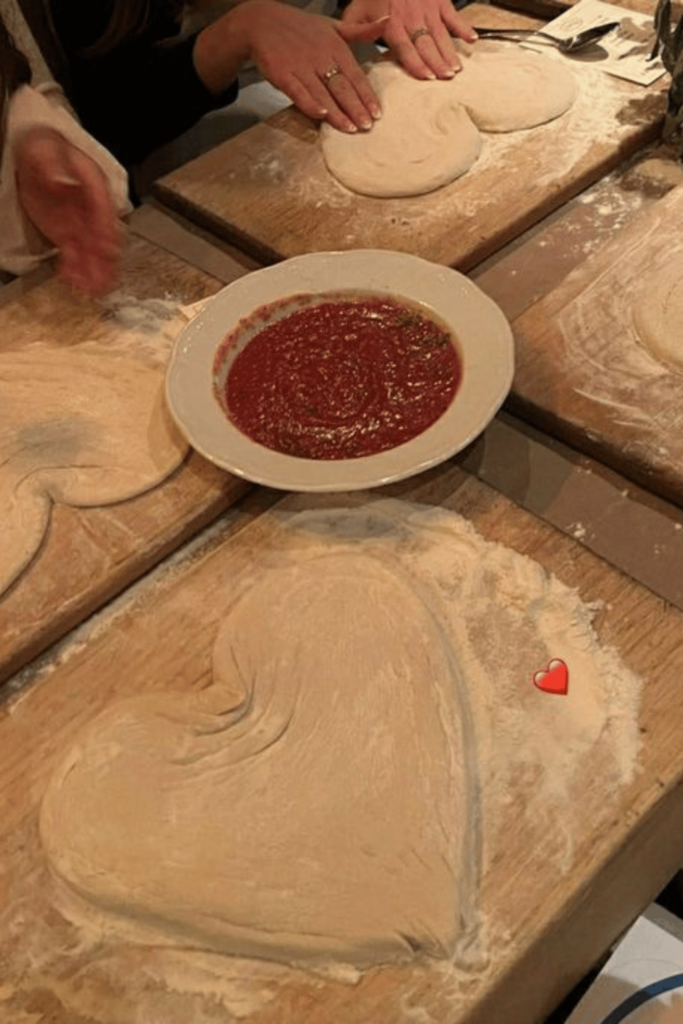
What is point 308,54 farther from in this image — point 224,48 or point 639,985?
point 639,985

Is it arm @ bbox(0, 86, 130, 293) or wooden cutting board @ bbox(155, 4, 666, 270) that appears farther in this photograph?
wooden cutting board @ bbox(155, 4, 666, 270)

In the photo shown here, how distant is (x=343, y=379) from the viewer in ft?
4.24

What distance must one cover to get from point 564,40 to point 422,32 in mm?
293

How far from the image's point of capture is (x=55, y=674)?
3.58 feet

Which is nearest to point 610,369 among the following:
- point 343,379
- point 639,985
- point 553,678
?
point 343,379

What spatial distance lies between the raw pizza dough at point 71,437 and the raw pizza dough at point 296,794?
28 centimetres

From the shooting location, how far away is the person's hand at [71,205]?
1.45 m

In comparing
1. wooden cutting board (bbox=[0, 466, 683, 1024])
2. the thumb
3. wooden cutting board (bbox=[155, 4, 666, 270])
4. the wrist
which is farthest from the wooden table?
the wrist

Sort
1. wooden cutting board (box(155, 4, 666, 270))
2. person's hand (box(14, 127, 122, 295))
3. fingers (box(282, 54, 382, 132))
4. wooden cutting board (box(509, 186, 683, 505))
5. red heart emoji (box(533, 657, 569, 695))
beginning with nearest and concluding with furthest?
red heart emoji (box(533, 657, 569, 695)) < wooden cutting board (box(509, 186, 683, 505)) < person's hand (box(14, 127, 122, 295)) < wooden cutting board (box(155, 4, 666, 270)) < fingers (box(282, 54, 382, 132))

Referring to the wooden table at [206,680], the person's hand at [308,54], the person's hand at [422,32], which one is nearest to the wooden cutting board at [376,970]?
the wooden table at [206,680]

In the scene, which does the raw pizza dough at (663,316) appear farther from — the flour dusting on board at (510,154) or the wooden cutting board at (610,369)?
the flour dusting on board at (510,154)

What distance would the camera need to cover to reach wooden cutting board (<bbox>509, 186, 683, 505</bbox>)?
1.21m

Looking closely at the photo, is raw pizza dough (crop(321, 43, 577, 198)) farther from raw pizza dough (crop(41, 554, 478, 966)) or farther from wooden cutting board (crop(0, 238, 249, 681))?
raw pizza dough (crop(41, 554, 478, 966))

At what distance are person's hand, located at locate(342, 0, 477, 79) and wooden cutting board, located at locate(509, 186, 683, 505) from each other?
647mm
